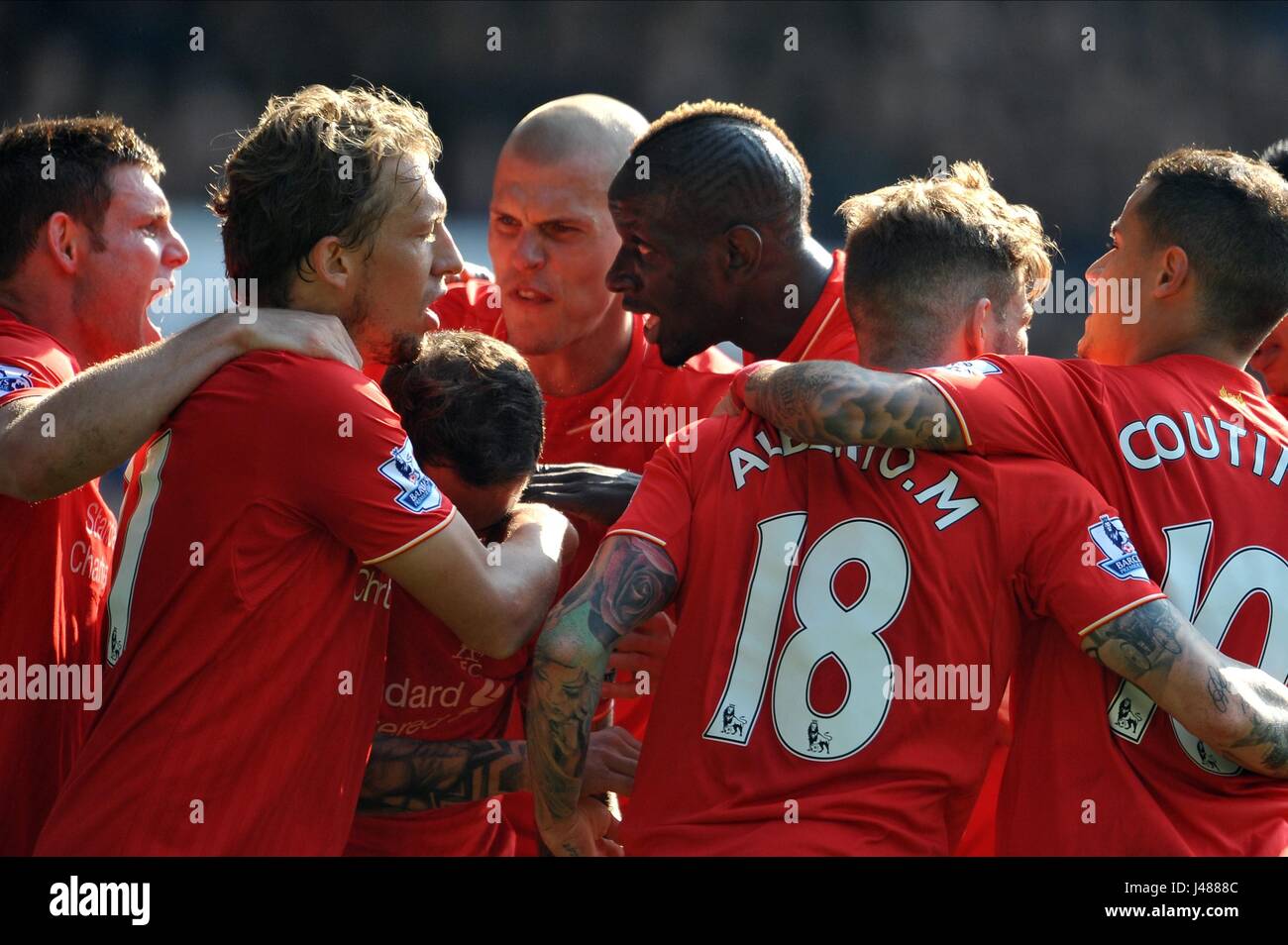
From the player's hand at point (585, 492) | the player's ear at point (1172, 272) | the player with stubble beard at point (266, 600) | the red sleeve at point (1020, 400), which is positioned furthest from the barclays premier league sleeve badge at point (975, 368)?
the player with stubble beard at point (266, 600)

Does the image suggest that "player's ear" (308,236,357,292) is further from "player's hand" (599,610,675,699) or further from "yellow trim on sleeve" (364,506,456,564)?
"player's hand" (599,610,675,699)

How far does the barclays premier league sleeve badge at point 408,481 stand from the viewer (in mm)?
2494

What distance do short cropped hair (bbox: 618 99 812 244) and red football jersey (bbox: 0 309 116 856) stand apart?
167 cm

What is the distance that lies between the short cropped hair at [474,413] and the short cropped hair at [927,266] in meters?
0.65

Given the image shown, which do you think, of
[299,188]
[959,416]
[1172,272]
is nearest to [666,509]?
[959,416]

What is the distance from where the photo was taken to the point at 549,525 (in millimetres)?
2867

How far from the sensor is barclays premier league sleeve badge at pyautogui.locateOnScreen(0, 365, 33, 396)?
2766 mm

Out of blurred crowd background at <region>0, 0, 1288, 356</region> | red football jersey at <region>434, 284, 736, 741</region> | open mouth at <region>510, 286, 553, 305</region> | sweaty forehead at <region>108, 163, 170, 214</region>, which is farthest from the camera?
blurred crowd background at <region>0, 0, 1288, 356</region>

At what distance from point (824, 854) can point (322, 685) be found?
0.88m

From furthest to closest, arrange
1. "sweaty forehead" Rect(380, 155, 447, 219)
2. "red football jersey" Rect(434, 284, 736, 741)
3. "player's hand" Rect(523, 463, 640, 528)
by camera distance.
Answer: "red football jersey" Rect(434, 284, 736, 741) → "player's hand" Rect(523, 463, 640, 528) → "sweaty forehead" Rect(380, 155, 447, 219)

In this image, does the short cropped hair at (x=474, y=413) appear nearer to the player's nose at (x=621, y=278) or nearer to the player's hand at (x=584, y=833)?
the player's hand at (x=584, y=833)

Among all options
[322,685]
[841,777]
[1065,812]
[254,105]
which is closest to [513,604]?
[322,685]

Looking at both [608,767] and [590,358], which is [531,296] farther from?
[608,767]

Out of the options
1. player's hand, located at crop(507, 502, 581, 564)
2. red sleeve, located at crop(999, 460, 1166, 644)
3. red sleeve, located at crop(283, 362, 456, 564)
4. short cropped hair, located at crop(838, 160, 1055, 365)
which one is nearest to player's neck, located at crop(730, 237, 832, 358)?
short cropped hair, located at crop(838, 160, 1055, 365)
